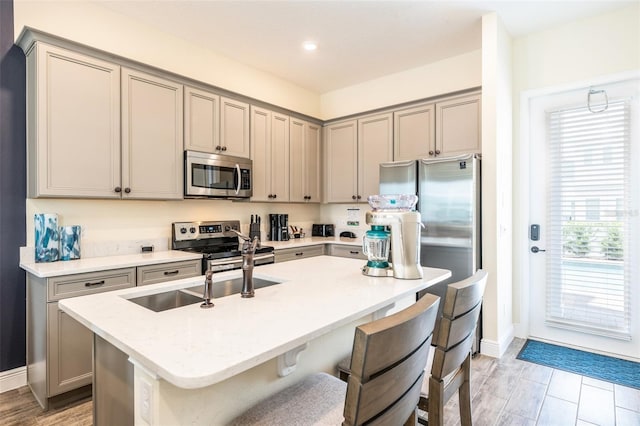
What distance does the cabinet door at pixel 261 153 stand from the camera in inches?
148

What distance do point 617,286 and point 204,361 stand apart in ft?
11.6

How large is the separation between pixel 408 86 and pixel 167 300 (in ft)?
12.4

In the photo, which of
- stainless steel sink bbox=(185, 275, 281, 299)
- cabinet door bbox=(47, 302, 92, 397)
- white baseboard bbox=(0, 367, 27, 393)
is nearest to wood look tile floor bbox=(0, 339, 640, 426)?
white baseboard bbox=(0, 367, 27, 393)

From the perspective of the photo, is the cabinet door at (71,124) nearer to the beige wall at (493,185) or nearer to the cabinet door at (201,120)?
the cabinet door at (201,120)

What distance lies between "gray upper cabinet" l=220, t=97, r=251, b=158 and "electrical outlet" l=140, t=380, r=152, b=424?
2.72 m

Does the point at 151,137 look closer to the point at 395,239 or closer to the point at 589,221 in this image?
the point at 395,239

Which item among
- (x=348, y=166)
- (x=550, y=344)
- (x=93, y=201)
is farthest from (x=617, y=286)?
(x=93, y=201)

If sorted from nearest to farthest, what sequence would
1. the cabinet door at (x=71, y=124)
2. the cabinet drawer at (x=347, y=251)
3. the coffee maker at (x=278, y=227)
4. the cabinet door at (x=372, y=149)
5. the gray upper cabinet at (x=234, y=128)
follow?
the cabinet door at (x=71, y=124)
the gray upper cabinet at (x=234, y=128)
the cabinet drawer at (x=347, y=251)
the cabinet door at (x=372, y=149)
the coffee maker at (x=278, y=227)

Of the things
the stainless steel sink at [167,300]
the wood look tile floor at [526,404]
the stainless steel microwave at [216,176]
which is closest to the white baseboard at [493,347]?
the wood look tile floor at [526,404]

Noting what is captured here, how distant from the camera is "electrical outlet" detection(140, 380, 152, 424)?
0.92 m

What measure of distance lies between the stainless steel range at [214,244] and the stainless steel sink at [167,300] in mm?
1340

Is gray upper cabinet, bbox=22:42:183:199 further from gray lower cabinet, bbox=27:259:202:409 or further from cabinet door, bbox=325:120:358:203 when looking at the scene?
cabinet door, bbox=325:120:358:203

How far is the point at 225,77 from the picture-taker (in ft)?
12.5

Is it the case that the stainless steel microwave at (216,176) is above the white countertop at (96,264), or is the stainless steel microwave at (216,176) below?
above
